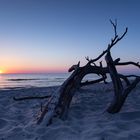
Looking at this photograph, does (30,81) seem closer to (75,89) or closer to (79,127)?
(75,89)

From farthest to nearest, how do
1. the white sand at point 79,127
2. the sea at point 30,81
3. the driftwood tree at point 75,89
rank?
the sea at point 30,81 < the driftwood tree at point 75,89 < the white sand at point 79,127

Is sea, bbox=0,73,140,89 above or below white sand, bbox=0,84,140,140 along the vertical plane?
above

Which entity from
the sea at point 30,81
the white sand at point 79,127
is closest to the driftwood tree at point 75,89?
the white sand at point 79,127

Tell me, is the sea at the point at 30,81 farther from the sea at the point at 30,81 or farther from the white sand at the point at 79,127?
the white sand at the point at 79,127

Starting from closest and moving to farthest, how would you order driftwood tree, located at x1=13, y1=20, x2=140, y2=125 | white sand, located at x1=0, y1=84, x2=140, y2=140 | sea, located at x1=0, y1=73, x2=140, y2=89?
white sand, located at x1=0, y1=84, x2=140, y2=140, driftwood tree, located at x1=13, y1=20, x2=140, y2=125, sea, located at x1=0, y1=73, x2=140, y2=89

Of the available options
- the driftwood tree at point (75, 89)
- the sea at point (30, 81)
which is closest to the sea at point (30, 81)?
the sea at point (30, 81)

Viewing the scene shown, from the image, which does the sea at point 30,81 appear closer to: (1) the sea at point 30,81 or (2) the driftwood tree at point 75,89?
(1) the sea at point 30,81

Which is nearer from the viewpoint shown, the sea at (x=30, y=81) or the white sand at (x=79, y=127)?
the white sand at (x=79, y=127)

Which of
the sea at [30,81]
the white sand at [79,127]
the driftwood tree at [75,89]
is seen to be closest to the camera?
the white sand at [79,127]

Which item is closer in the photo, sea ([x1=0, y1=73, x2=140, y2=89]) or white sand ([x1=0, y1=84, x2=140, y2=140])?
white sand ([x1=0, y1=84, x2=140, y2=140])

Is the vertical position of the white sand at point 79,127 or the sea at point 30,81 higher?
the sea at point 30,81

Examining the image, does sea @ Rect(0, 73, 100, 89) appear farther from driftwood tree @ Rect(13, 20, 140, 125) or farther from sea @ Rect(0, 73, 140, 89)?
driftwood tree @ Rect(13, 20, 140, 125)

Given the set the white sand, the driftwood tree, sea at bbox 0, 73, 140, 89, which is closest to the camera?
the white sand

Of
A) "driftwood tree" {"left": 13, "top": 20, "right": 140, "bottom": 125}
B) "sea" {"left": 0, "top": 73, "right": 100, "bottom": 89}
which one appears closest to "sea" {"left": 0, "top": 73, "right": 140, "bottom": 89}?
"sea" {"left": 0, "top": 73, "right": 100, "bottom": 89}
